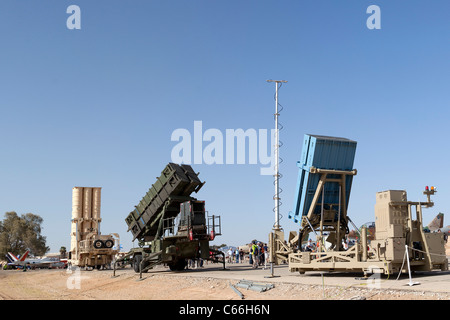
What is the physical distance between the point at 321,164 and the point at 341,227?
9.51ft

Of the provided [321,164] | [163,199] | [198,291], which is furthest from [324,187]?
[163,199]

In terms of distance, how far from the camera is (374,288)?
39.8 feet

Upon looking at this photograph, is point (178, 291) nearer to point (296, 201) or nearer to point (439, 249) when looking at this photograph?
point (296, 201)

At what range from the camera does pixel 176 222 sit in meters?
23.3

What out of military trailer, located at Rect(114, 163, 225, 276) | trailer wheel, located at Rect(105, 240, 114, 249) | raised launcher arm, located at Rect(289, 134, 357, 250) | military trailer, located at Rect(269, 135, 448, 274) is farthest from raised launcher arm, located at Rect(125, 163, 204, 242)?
trailer wheel, located at Rect(105, 240, 114, 249)

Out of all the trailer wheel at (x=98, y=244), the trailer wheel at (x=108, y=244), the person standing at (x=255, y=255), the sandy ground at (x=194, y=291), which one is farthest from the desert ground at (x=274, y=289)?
the trailer wheel at (x=108, y=244)

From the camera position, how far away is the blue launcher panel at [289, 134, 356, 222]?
59.5 feet

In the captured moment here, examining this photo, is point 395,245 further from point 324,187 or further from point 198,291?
point 198,291

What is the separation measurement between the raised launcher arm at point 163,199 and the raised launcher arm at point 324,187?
6.13 meters

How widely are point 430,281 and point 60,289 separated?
15394 mm

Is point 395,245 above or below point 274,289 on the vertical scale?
above

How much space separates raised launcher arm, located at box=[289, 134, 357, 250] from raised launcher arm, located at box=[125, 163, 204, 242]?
6.13 m

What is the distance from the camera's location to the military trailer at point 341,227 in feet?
49.0

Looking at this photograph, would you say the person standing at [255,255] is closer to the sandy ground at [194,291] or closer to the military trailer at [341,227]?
the military trailer at [341,227]
